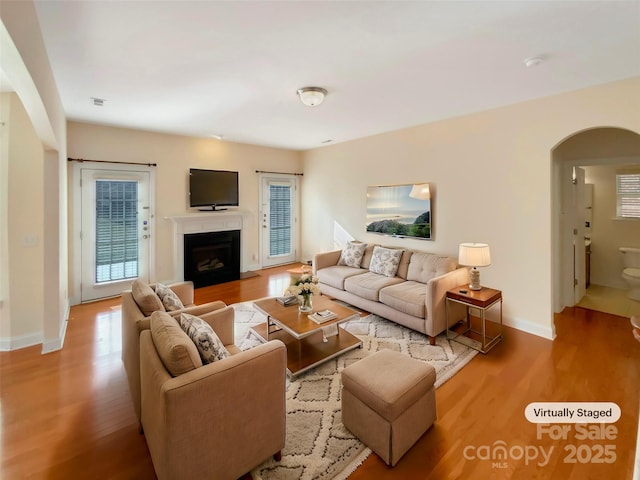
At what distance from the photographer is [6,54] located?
57.6 inches

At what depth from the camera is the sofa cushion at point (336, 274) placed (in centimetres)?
437

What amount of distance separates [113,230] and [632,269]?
805cm

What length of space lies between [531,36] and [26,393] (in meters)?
4.68

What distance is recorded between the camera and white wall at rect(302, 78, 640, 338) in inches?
120

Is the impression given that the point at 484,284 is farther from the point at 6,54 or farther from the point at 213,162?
the point at 213,162

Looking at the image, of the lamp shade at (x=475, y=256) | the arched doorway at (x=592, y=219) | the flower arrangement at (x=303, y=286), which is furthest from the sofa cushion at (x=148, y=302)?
the arched doorway at (x=592, y=219)

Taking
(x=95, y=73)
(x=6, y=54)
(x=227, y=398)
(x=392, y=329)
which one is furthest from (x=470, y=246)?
(x=95, y=73)

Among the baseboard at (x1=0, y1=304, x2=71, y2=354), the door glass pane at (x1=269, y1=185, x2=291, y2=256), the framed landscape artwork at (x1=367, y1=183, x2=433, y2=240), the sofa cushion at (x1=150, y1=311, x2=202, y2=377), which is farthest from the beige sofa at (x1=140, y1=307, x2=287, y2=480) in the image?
the door glass pane at (x1=269, y1=185, x2=291, y2=256)

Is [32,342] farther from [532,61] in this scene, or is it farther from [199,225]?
[532,61]

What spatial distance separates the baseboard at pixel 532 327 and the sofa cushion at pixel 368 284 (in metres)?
1.36

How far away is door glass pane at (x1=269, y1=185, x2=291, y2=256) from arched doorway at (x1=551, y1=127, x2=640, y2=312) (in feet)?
16.0

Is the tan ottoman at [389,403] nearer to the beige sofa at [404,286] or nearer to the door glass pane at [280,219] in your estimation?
the beige sofa at [404,286]

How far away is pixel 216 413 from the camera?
1.48m

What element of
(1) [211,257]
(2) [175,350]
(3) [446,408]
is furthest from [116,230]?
(3) [446,408]
